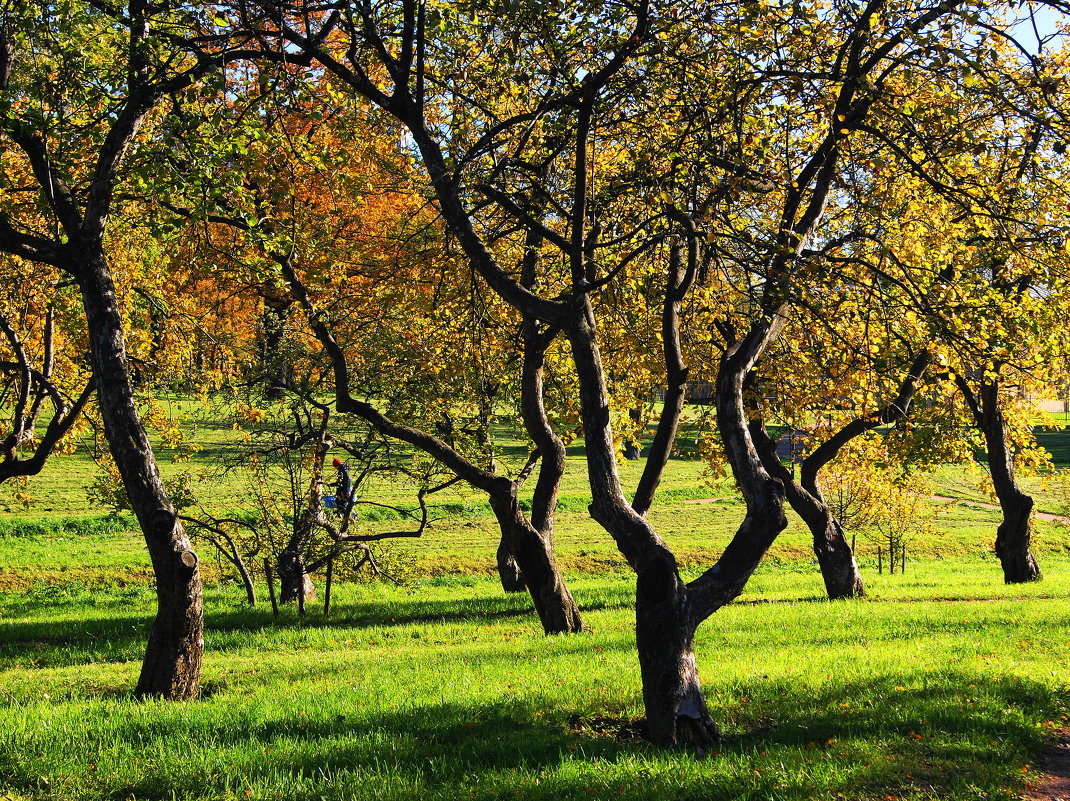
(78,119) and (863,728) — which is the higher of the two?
(78,119)

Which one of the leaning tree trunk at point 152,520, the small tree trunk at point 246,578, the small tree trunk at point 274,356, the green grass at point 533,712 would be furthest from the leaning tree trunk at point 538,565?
the leaning tree trunk at point 152,520

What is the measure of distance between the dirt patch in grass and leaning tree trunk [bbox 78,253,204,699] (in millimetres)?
7137

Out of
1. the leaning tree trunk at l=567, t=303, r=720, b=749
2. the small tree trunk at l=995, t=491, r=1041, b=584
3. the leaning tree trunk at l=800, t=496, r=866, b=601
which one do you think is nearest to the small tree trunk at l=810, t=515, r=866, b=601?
the leaning tree trunk at l=800, t=496, r=866, b=601

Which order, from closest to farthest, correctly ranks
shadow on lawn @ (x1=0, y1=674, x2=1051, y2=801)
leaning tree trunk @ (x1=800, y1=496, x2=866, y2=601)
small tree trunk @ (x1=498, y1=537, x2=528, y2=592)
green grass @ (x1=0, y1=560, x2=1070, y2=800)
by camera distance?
shadow on lawn @ (x1=0, y1=674, x2=1051, y2=801) → green grass @ (x1=0, y1=560, x2=1070, y2=800) → leaning tree trunk @ (x1=800, y1=496, x2=866, y2=601) → small tree trunk @ (x1=498, y1=537, x2=528, y2=592)

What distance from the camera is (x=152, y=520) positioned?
848 centimetres

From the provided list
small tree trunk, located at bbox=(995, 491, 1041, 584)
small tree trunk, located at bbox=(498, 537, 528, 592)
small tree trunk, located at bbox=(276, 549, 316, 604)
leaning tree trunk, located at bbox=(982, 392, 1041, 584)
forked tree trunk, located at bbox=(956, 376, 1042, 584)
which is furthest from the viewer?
small tree trunk, located at bbox=(498, 537, 528, 592)

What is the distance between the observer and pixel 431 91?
36.2ft

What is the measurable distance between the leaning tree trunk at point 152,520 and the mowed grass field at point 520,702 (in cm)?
49

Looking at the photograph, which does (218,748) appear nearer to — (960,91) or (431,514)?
(960,91)

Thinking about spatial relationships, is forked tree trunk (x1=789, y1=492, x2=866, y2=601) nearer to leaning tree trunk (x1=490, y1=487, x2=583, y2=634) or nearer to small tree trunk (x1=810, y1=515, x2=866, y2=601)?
small tree trunk (x1=810, y1=515, x2=866, y2=601)

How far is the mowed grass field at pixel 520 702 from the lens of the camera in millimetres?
5766

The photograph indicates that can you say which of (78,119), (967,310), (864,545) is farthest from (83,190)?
(864,545)

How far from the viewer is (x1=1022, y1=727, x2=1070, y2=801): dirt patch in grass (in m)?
5.77

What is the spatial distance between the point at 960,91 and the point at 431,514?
29.1 metres
